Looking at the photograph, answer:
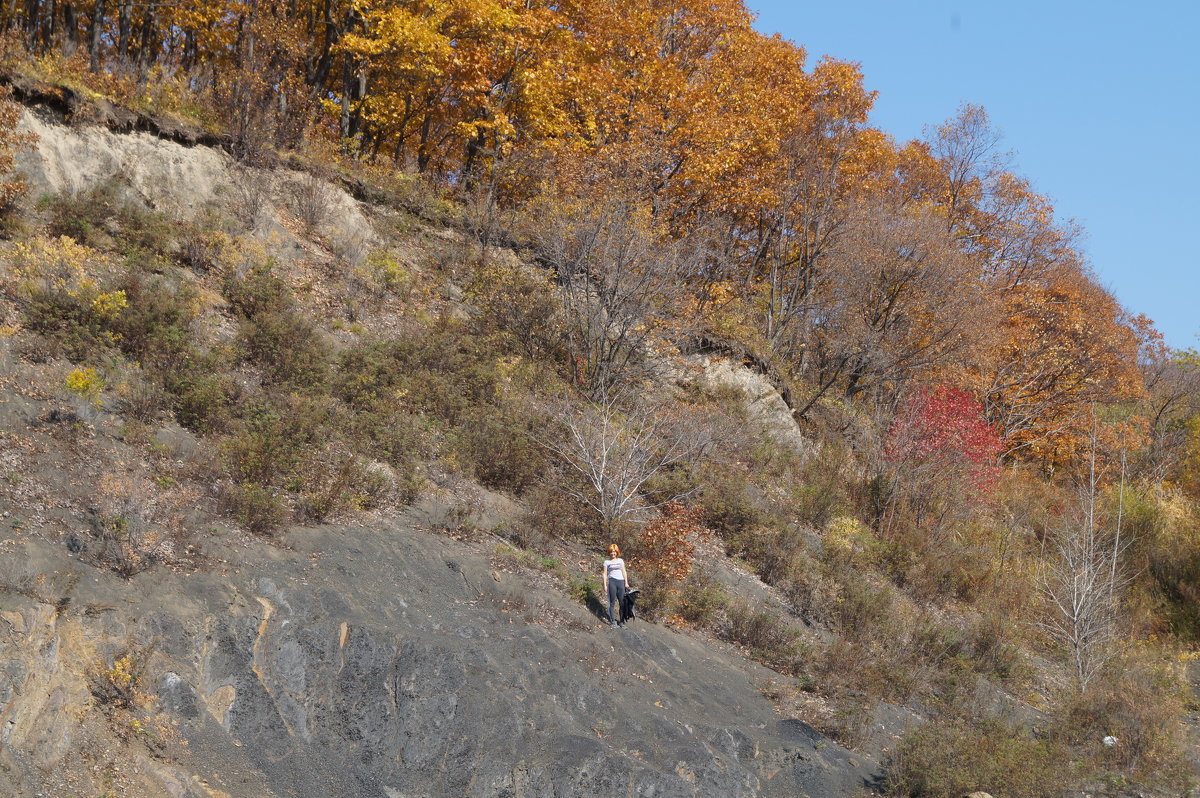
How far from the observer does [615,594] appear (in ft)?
44.3

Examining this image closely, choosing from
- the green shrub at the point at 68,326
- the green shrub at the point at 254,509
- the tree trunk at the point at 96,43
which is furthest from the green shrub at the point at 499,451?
the tree trunk at the point at 96,43

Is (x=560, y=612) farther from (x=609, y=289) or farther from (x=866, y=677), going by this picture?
(x=609, y=289)

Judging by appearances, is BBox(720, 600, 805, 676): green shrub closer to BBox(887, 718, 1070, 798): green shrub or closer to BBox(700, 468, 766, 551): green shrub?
BBox(887, 718, 1070, 798): green shrub

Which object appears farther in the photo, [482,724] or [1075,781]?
[1075,781]

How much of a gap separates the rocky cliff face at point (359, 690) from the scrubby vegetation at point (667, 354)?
0.52 metres

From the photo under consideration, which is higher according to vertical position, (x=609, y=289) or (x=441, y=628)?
(x=609, y=289)

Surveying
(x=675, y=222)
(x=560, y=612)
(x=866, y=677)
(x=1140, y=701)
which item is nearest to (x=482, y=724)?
(x=560, y=612)

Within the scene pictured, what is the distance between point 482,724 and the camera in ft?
34.5

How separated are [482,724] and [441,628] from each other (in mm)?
1621

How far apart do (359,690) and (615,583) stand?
442cm

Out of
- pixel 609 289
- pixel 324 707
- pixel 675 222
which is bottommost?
pixel 324 707

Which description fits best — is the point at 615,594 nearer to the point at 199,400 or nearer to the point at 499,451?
the point at 499,451

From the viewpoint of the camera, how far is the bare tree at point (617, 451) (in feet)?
51.3

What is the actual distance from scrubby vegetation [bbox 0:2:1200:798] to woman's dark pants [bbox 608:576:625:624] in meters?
0.53
